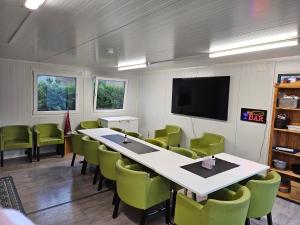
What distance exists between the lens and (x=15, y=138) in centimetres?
505

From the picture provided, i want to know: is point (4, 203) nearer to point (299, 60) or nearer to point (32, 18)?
point (32, 18)

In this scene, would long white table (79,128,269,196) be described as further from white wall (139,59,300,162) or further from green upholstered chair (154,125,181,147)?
green upholstered chair (154,125,181,147)

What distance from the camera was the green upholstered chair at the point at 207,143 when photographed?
14.4ft

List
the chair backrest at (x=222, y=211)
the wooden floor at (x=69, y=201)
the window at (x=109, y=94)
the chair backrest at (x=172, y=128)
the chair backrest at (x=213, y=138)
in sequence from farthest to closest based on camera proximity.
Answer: the window at (x=109, y=94), the chair backrest at (x=172, y=128), the chair backrest at (x=213, y=138), the wooden floor at (x=69, y=201), the chair backrest at (x=222, y=211)

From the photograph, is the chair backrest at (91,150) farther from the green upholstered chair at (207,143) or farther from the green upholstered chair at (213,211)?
the green upholstered chair at (207,143)

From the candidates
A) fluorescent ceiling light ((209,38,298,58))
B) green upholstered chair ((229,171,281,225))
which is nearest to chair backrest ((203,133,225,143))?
fluorescent ceiling light ((209,38,298,58))

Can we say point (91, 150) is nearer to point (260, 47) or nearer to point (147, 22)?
point (147, 22)

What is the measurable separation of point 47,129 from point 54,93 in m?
1.01

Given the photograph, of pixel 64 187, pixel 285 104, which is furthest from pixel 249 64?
pixel 64 187

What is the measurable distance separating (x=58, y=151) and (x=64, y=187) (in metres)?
2.12

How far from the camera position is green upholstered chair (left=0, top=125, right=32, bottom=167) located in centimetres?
454

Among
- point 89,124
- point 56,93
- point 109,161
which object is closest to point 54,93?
point 56,93

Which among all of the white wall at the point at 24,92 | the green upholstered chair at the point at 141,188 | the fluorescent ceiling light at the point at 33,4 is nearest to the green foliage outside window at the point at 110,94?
the white wall at the point at 24,92

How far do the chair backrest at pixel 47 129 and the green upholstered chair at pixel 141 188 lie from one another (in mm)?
3669
